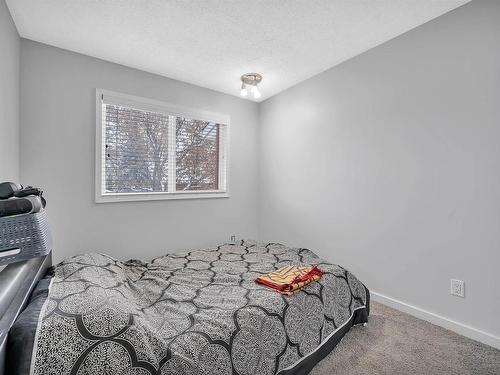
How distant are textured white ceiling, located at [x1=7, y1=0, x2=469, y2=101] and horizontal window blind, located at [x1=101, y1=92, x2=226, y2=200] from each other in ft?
1.89

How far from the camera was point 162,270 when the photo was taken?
214 cm

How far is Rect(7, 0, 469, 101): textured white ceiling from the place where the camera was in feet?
6.16

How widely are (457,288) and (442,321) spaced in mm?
307

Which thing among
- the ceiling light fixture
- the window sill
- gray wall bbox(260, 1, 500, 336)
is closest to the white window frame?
the window sill

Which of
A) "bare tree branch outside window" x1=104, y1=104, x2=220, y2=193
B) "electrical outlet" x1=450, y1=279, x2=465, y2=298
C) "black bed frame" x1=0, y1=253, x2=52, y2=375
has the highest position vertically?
"bare tree branch outside window" x1=104, y1=104, x2=220, y2=193

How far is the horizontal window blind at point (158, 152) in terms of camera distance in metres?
2.72

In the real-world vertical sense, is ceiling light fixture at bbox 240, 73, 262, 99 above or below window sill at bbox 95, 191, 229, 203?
above

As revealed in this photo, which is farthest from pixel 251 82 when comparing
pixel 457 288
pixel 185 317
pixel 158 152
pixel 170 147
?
pixel 457 288

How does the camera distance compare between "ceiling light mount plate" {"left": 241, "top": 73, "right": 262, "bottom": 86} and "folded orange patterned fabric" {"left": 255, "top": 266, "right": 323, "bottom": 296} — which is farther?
"ceiling light mount plate" {"left": 241, "top": 73, "right": 262, "bottom": 86}

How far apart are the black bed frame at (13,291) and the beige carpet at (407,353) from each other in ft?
5.09

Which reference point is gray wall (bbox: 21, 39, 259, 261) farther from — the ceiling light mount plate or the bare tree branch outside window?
the ceiling light mount plate

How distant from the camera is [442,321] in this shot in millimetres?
2047

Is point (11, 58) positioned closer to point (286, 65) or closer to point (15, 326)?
point (15, 326)

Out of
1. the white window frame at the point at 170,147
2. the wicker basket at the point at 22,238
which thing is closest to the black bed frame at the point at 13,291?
the wicker basket at the point at 22,238
